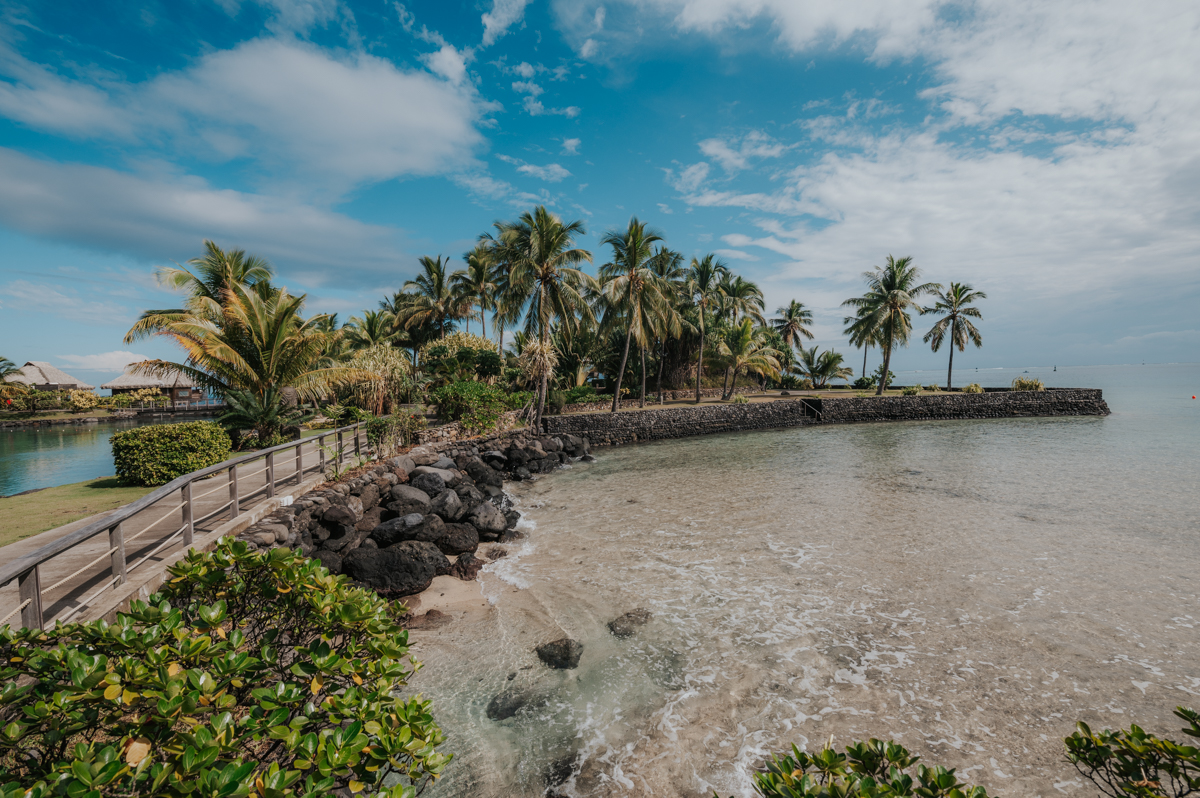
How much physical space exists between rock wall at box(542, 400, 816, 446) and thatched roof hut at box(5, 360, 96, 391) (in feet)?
145

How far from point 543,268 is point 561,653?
1986 centimetres

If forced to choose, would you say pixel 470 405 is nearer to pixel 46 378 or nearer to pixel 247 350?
pixel 247 350

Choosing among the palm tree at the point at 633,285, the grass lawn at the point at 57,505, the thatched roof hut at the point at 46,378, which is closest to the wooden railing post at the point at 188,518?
the grass lawn at the point at 57,505

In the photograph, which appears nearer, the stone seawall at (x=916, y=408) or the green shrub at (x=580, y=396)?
the green shrub at (x=580, y=396)

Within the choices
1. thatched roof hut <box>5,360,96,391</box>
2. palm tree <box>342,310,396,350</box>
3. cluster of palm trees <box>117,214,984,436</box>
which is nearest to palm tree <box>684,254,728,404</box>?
cluster of palm trees <box>117,214,984,436</box>

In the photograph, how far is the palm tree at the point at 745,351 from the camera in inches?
1453

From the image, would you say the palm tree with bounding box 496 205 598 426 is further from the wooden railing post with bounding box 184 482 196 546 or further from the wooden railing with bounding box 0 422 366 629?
the wooden railing post with bounding box 184 482 196 546

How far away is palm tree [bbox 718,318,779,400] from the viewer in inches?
1453

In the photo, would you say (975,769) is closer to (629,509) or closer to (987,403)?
(629,509)

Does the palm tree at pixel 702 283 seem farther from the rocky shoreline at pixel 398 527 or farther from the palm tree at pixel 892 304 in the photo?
the rocky shoreline at pixel 398 527

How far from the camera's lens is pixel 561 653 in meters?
5.71

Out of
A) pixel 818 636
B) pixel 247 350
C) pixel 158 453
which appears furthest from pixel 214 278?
pixel 818 636

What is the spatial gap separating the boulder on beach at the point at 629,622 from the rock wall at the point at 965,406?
31395 millimetres

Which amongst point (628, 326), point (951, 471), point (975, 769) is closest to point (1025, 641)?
point (975, 769)
